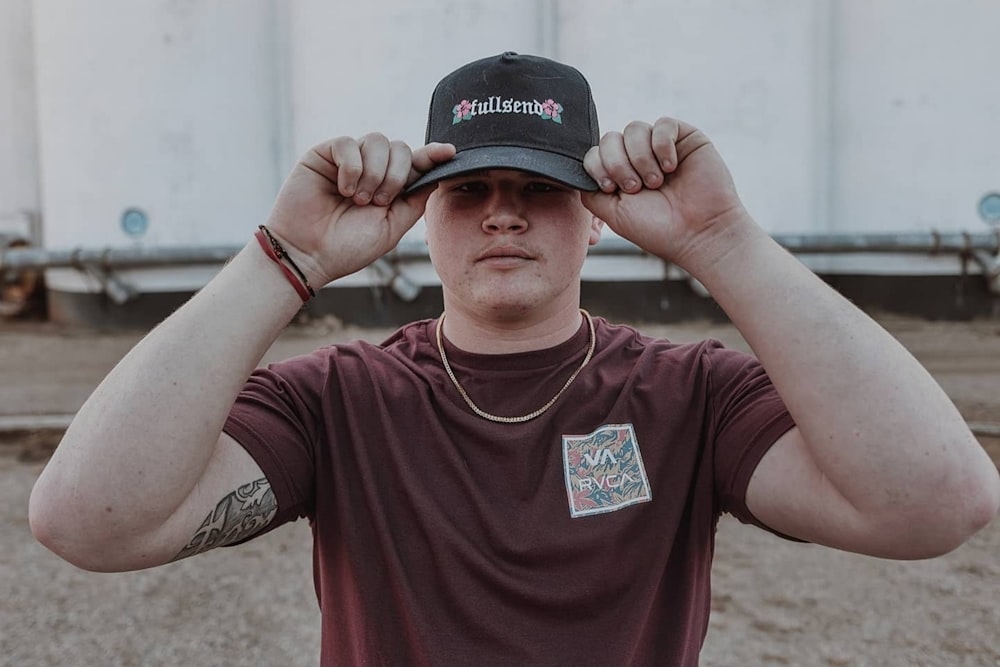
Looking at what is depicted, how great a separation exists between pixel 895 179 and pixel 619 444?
332 inches

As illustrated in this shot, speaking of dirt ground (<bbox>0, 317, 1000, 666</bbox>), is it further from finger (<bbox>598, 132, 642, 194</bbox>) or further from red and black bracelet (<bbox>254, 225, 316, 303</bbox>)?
finger (<bbox>598, 132, 642, 194</bbox>)

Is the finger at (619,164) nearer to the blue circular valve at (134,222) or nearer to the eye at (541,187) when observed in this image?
the eye at (541,187)

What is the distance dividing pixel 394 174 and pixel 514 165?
227 millimetres

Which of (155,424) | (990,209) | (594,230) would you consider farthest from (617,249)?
(155,424)

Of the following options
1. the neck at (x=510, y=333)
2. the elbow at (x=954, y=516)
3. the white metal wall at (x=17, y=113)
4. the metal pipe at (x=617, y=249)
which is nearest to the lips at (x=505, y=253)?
the neck at (x=510, y=333)

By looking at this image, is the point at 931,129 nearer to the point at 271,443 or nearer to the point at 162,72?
the point at 162,72

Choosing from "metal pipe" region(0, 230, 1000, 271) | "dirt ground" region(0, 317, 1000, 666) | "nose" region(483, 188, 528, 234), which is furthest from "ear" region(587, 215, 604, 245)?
"metal pipe" region(0, 230, 1000, 271)

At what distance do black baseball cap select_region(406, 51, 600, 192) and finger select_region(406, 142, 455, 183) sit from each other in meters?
0.01

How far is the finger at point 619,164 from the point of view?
1.49m

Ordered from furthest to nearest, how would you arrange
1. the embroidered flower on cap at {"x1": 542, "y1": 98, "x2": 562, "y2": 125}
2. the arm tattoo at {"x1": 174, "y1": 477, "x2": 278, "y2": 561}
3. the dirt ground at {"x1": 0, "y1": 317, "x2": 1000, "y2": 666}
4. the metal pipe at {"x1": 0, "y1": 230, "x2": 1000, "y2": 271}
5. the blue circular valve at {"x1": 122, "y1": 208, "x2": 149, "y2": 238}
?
the blue circular valve at {"x1": 122, "y1": 208, "x2": 149, "y2": 238}, the metal pipe at {"x1": 0, "y1": 230, "x2": 1000, "y2": 271}, the dirt ground at {"x1": 0, "y1": 317, "x2": 1000, "y2": 666}, the embroidered flower on cap at {"x1": 542, "y1": 98, "x2": 562, "y2": 125}, the arm tattoo at {"x1": 174, "y1": 477, "x2": 278, "y2": 561}

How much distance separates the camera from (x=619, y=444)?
4.87ft

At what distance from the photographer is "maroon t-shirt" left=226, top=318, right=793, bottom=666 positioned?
1.38 metres

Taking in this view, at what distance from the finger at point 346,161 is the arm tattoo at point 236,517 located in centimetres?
53

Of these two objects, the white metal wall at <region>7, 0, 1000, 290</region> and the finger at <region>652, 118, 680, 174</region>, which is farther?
the white metal wall at <region>7, 0, 1000, 290</region>
